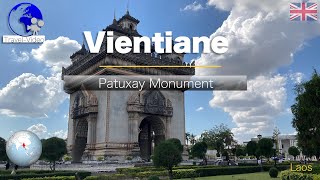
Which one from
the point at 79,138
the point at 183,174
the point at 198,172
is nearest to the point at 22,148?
the point at 183,174

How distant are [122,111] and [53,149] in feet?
34.1

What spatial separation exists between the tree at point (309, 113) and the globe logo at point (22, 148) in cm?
1895

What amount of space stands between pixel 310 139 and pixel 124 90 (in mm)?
23844

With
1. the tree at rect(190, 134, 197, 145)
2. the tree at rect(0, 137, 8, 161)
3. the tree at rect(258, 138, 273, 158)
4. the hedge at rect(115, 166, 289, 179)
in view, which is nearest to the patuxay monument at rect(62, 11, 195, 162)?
the tree at rect(0, 137, 8, 161)

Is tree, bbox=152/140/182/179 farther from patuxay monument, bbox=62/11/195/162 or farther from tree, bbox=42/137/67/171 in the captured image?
patuxay monument, bbox=62/11/195/162

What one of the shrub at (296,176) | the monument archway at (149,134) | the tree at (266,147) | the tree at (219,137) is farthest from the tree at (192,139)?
the shrub at (296,176)

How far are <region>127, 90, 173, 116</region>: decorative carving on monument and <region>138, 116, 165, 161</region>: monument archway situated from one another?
1.56 meters

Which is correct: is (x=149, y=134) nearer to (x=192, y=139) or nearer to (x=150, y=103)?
(x=150, y=103)

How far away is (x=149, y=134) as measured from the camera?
163ft

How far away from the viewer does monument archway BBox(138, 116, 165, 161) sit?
46438 mm

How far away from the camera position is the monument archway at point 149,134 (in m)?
46.4

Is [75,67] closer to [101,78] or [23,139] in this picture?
[101,78]

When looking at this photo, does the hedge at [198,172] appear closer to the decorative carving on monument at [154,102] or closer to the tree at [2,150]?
the decorative carving on monument at [154,102]

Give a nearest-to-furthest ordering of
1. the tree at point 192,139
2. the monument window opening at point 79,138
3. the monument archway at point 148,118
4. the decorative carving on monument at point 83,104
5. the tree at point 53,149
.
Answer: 1. the tree at point 53,149
2. the monument archway at point 148,118
3. the decorative carving on monument at point 83,104
4. the monument window opening at point 79,138
5. the tree at point 192,139
